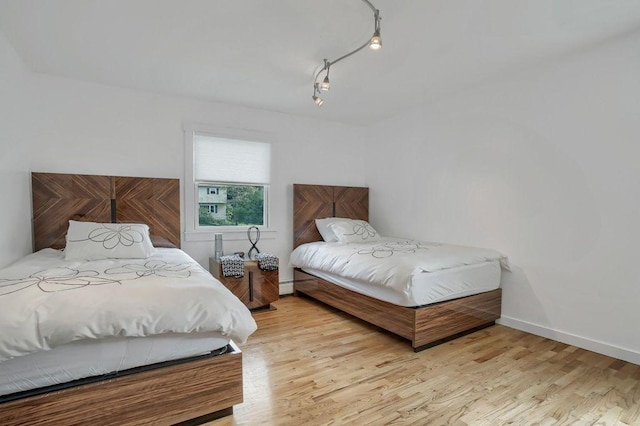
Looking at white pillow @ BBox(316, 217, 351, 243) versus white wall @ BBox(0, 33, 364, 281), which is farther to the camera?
white pillow @ BBox(316, 217, 351, 243)

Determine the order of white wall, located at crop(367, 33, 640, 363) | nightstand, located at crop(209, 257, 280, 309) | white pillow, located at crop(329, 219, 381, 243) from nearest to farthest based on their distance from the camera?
white wall, located at crop(367, 33, 640, 363)
nightstand, located at crop(209, 257, 280, 309)
white pillow, located at crop(329, 219, 381, 243)

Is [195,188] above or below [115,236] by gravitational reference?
above

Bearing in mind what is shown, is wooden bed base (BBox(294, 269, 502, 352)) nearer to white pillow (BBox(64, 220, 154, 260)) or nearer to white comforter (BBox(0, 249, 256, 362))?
white comforter (BBox(0, 249, 256, 362))

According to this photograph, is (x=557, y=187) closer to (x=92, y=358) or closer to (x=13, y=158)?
(x=92, y=358)

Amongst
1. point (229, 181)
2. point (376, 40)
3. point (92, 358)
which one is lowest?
point (92, 358)

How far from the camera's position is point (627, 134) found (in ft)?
8.19

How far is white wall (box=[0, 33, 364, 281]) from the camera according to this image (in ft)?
8.82

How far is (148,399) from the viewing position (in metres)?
1.58

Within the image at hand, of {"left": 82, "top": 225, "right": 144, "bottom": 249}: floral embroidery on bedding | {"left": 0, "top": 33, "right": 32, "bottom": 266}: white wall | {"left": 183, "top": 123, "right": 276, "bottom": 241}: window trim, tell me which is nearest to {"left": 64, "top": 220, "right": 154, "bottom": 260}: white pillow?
{"left": 82, "top": 225, "right": 144, "bottom": 249}: floral embroidery on bedding

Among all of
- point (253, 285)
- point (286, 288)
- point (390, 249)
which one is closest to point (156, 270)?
point (253, 285)

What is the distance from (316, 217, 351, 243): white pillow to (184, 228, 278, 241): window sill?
605 millimetres

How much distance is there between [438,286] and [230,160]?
2820 millimetres

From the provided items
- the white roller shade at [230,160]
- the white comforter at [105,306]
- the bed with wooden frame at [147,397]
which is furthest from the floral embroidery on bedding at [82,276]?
the white roller shade at [230,160]

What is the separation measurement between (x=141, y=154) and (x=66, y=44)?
121 cm
